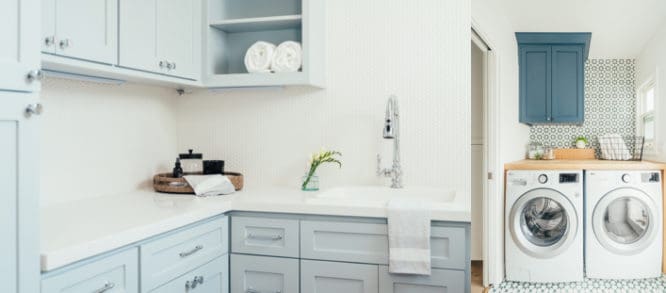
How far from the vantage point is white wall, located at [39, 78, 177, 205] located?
2158mm

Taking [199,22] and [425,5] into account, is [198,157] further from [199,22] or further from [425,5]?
[425,5]

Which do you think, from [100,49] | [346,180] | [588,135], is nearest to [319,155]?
[346,180]

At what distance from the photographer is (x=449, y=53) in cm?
259

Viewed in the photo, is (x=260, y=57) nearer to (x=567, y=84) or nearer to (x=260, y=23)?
(x=260, y=23)

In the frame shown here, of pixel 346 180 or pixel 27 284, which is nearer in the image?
pixel 27 284

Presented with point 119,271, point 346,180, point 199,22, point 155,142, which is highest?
point 199,22

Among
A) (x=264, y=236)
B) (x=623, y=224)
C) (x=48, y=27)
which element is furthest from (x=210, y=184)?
(x=623, y=224)

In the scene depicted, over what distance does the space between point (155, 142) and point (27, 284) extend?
152cm

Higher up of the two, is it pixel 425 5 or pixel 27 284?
pixel 425 5

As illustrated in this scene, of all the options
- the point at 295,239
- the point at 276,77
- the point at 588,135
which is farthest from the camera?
the point at 588,135

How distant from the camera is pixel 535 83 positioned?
16.1 ft

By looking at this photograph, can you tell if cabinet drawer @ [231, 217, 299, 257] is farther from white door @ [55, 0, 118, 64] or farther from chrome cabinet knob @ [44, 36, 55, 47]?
chrome cabinet knob @ [44, 36, 55, 47]

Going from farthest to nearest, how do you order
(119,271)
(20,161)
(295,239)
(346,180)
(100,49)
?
(346,180), (295,239), (100,49), (119,271), (20,161)

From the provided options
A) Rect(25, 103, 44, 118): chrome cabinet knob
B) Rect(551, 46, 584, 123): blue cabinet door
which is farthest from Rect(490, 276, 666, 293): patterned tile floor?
Rect(25, 103, 44, 118): chrome cabinet knob
